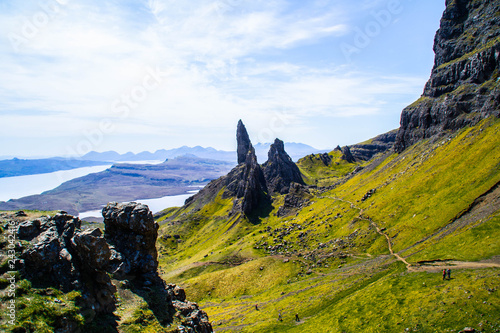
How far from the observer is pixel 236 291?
11488cm

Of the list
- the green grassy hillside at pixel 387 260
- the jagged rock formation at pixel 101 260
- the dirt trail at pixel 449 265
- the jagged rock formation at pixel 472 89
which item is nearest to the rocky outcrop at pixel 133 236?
the jagged rock formation at pixel 101 260

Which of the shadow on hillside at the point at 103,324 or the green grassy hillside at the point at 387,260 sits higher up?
the shadow on hillside at the point at 103,324

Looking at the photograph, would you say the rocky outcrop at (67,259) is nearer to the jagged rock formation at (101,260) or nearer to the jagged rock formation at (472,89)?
the jagged rock formation at (101,260)

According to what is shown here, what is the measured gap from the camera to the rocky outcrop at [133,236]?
2092 inches

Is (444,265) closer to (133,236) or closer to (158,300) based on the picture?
(158,300)

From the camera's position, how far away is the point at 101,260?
40031mm

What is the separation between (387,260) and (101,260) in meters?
82.7

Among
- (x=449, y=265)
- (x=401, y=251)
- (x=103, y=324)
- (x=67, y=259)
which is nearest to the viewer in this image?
(x=103, y=324)

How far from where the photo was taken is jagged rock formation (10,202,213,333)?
36.0 metres

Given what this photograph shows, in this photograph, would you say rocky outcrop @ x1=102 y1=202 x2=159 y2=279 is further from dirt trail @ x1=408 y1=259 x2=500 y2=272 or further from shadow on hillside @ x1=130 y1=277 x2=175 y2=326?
dirt trail @ x1=408 y1=259 x2=500 y2=272

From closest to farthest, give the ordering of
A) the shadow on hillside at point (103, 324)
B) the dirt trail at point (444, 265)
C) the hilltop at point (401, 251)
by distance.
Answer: the shadow on hillside at point (103, 324)
the hilltop at point (401, 251)
the dirt trail at point (444, 265)

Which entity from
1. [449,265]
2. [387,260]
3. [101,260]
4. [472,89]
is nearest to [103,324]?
[101,260]

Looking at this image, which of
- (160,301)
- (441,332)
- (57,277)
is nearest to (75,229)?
(57,277)

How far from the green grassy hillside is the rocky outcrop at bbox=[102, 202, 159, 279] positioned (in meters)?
37.0
